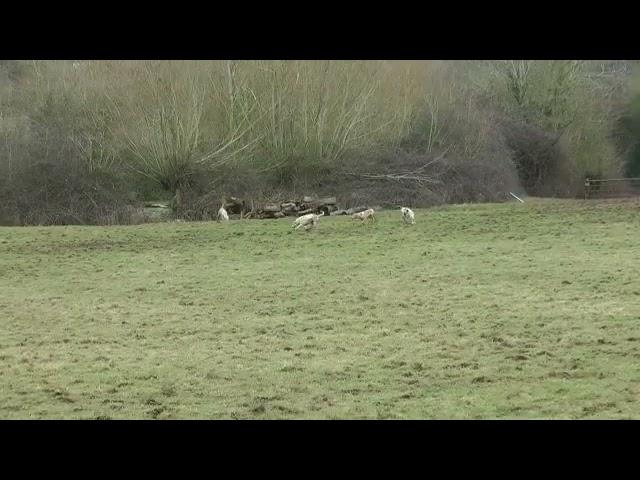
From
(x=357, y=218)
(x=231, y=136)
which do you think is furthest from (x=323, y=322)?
(x=231, y=136)

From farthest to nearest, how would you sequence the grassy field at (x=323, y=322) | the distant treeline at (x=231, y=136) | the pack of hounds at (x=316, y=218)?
the distant treeline at (x=231, y=136), the pack of hounds at (x=316, y=218), the grassy field at (x=323, y=322)

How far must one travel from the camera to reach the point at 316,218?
20.4 metres

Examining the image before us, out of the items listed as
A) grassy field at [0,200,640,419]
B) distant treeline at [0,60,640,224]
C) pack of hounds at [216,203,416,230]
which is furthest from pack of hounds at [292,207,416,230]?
distant treeline at [0,60,640,224]

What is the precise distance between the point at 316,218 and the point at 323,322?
944 centimetres

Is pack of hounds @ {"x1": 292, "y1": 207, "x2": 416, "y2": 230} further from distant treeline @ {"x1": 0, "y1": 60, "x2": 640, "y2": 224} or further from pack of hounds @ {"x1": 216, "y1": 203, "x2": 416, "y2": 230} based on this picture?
distant treeline @ {"x1": 0, "y1": 60, "x2": 640, "y2": 224}

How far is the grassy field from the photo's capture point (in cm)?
743

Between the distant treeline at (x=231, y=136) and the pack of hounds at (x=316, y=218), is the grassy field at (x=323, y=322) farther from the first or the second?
the distant treeline at (x=231, y=136)

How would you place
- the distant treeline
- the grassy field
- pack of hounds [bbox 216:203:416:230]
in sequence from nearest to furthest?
the grassy field < pack of hounds [bbox 216:203:416:230] < the distant treeline

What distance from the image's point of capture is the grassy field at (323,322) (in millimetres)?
7430

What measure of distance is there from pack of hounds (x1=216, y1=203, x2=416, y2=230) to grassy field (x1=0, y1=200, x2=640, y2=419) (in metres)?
0.35

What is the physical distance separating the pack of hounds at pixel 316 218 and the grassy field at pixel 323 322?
0.35 metres

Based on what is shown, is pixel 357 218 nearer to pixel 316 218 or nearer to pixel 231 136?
pixel 316 218

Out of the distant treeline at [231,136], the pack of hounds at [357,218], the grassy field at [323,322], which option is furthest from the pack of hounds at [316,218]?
the distant treeline at [231,136]

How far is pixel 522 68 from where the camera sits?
3634 cm
